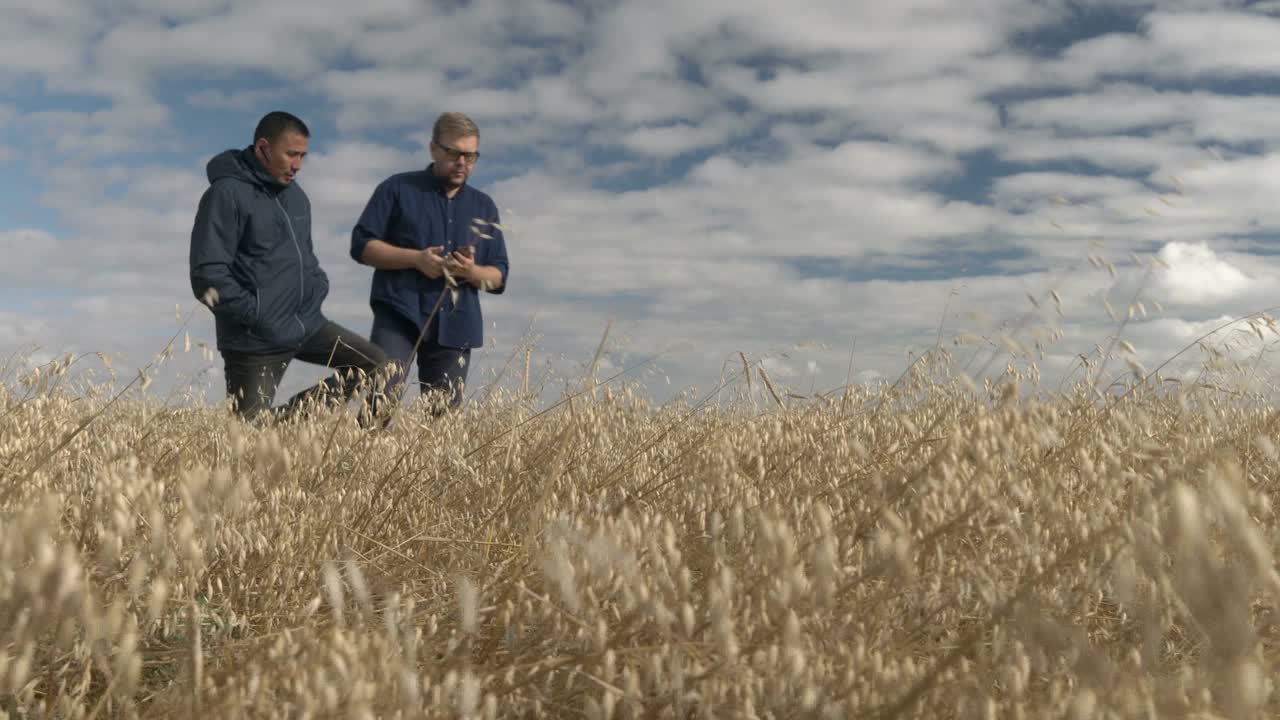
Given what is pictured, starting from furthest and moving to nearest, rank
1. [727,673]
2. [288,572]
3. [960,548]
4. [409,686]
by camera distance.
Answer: [960,548] → [288,572] → [727,673] → [409,686]

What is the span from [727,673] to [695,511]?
112 centimetres

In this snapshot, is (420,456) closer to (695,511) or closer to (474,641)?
(695,511)

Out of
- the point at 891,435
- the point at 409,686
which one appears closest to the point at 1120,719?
the point at 409,686

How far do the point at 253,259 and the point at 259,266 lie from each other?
0.06 m

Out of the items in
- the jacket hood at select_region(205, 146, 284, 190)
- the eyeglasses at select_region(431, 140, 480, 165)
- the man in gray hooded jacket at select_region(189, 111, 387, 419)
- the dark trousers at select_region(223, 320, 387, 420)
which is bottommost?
the dark trousers at select_region(223, 320, 387, 420)

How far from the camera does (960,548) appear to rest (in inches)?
91.4

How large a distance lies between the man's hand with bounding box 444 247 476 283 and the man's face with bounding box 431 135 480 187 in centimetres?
58

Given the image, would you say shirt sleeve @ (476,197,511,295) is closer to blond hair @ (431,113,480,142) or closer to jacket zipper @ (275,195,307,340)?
blond hair @ (431,113,480,142)

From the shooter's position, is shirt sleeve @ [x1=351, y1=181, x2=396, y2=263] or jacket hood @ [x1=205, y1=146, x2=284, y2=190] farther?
shirt sleeve @ [x1=351, y1=181, x2=396, y2=263]

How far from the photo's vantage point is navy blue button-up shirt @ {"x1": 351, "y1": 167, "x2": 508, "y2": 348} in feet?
21.0

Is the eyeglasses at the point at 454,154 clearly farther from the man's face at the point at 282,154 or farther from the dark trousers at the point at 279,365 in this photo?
the dark trousers at the point at 279,365

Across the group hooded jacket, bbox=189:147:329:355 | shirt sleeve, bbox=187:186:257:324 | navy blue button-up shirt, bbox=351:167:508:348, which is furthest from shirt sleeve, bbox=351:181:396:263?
shirt sleeve, bbox=187:186:257:324

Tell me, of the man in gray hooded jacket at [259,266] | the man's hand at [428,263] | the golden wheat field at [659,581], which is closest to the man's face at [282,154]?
the man in gray hooded jacket at [259,266]

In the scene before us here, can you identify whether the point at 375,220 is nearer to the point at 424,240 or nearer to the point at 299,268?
the point at 424,240
